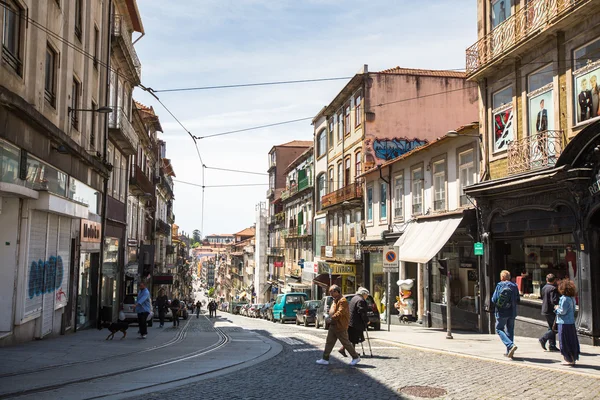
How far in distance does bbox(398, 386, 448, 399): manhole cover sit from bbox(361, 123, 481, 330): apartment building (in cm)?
1042

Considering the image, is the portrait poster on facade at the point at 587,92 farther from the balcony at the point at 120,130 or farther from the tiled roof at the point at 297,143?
the tiled roof at the point at 297,143

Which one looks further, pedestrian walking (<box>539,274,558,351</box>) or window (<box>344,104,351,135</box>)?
window (<box>344,104,351,135</box>)

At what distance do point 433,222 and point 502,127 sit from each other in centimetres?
539

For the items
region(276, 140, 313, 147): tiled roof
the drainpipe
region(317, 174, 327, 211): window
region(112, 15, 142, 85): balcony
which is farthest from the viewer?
region(276, 140, 313, 147): tiled roof

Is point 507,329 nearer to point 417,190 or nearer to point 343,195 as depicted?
point 417,190

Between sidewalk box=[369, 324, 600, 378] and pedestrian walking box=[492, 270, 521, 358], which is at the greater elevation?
pedestrian walking box=[492, 270, 521, 358]

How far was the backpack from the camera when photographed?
1181 centimetres

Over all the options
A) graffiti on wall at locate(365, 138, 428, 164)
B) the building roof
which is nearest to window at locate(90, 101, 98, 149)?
the building roof

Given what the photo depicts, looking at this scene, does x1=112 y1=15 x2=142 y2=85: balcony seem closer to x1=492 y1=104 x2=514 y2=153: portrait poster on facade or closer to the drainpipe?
the drainpipe

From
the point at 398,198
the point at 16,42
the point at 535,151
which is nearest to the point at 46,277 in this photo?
the point at 16,42

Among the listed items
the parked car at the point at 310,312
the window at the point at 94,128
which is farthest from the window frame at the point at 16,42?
the parked car at the point at 310,312

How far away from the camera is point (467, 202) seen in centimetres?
2089

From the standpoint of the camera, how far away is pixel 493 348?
1405 centimetres

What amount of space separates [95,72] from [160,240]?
34734 millimetres
